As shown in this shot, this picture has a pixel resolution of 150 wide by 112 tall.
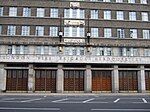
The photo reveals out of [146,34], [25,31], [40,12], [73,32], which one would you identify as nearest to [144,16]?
[146,34]

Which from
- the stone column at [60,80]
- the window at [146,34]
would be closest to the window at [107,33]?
the window at [146,34]

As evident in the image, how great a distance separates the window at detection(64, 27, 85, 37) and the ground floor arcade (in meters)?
4.26

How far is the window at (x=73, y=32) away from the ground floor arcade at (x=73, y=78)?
14.0 feet

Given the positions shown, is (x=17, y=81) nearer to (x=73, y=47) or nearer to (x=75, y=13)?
(x=73, y=47)

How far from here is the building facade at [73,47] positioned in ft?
120

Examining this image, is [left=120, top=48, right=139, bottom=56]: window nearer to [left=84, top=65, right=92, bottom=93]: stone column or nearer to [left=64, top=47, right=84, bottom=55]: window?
[left=84, top=65, right=92, bottom=93]: stone column

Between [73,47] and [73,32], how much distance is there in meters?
2.18

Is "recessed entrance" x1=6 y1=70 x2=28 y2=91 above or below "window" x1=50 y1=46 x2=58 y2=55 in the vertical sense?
below

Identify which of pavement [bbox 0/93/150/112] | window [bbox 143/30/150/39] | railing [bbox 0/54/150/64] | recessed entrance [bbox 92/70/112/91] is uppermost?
window [bbox 143/30/150/39]

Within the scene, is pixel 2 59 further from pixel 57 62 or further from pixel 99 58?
pixel 99 58

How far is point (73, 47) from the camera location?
37344 mm

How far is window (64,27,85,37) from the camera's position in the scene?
3769cm

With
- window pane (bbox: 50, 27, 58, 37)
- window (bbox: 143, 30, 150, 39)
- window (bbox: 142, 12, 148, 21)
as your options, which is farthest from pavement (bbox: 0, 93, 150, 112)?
window (bbox: 142, 12, 148, 21)

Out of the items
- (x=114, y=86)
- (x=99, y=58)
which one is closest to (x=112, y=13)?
(x=99, y=58)
